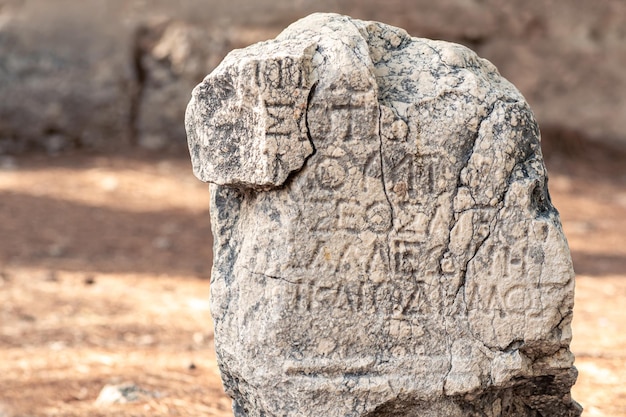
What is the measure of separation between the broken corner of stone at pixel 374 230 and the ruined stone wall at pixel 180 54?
6.48 meters

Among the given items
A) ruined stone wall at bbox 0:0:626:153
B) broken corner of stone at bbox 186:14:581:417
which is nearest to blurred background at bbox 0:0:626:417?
ruined stone wall at bbox 0:0:626:153

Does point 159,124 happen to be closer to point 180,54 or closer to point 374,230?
point 180,54

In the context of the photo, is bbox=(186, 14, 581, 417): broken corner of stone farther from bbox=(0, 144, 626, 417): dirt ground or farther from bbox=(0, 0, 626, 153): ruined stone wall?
bbox=(0, 0, 626, 153): ruined stone wall

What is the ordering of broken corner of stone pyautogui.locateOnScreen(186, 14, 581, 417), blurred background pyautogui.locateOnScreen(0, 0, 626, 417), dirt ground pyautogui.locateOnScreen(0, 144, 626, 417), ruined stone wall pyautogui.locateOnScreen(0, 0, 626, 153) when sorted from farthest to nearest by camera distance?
1. ruined stone wall pyautogui.locateOnScreen(0, 0, 626, 153)
2. blurred background pyautogui.locateOnScreen(0, 0, 626, 417)
3. dirt ground pyautogui.locateOnScreen(0, 144, 626, 417)
4. broken corner of stone pyautogui.locateOnScreen(186, 14, 581, 417)

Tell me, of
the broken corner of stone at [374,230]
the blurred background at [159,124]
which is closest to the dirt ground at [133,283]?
the blurred background at [159,124]

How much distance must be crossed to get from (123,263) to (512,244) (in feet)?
13.5

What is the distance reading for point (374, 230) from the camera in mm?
2729

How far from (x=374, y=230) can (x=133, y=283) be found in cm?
350

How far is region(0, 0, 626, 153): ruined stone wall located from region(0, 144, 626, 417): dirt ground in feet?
1.49

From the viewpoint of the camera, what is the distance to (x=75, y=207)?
24.7ft

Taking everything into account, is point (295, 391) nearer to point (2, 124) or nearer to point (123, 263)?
point (123, 263)

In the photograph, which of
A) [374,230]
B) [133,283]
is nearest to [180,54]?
[133,283]

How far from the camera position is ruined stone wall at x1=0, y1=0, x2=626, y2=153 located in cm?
904

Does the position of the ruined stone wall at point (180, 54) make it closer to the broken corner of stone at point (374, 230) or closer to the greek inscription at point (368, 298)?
the broken corner of stone at point (374, 230)
